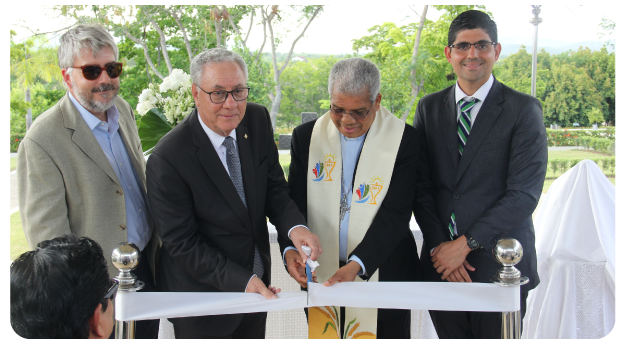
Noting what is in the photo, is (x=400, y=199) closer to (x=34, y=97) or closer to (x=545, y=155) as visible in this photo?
(x=545, y=155)

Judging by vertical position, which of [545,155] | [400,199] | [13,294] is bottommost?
[13,294]

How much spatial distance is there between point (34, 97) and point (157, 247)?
13.9m

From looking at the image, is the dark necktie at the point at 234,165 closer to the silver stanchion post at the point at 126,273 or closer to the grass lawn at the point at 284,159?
the silver stanchion post at the point at 126,273

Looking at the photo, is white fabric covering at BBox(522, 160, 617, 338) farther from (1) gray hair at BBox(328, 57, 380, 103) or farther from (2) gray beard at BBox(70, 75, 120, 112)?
(2) gray beard at BBox(70, 75, 120, 112)

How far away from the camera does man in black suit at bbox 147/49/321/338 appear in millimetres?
1748

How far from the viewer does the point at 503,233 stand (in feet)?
6.52

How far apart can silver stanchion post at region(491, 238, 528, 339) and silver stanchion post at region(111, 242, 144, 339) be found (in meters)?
1.24

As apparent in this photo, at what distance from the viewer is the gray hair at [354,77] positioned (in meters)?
1.86

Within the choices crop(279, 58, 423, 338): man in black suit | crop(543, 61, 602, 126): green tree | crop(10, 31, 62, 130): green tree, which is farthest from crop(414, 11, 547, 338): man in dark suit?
crop(543, 61, 602, 126): green tree

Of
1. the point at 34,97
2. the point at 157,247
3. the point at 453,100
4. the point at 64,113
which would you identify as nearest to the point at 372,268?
the point at 453,100

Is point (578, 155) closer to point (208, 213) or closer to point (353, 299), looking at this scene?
point (353, 299)

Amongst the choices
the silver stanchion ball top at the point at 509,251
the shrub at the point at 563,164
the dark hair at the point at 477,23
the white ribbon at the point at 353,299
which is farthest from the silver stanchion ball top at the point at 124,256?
the shrub at the point at 563,164

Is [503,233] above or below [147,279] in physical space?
above

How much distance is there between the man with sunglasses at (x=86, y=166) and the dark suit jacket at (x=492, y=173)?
1.42m
